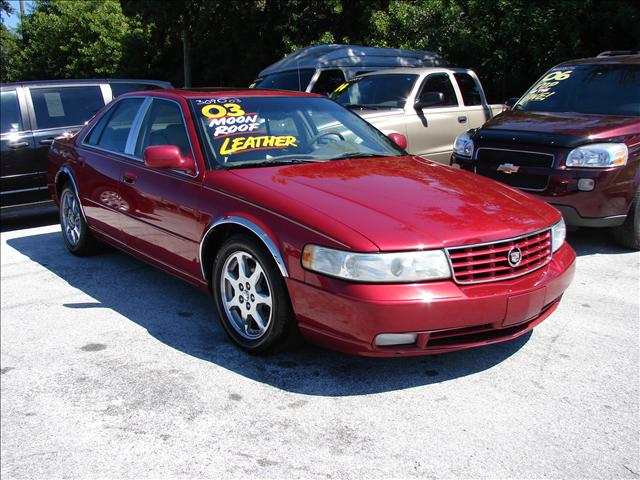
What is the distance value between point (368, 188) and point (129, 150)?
2.15 metres

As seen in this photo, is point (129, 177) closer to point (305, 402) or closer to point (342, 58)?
point (305, 402)

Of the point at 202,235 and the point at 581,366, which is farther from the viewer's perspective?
the point at 202,235

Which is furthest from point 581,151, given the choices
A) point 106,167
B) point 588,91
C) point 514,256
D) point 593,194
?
point 106,167

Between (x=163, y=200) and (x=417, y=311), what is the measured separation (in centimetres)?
207

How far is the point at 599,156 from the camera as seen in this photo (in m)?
5.46

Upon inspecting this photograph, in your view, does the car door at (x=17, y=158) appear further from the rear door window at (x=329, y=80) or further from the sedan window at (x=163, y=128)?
the rear door window at (x=329, y=80)

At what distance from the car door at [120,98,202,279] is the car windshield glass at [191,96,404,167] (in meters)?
0.21

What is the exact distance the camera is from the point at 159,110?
15.5 ft

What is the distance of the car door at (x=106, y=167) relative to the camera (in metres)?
5.00

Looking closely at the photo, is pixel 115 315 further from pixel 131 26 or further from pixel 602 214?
pixel 131 26

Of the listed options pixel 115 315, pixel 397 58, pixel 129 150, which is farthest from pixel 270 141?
pixel 397 58

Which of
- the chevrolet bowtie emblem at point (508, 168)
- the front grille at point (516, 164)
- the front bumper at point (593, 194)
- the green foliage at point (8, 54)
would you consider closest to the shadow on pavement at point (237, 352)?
the front bumper at point (593, 194)

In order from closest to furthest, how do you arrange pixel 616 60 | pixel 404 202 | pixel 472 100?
pixel 404 202, pixel 616 60, pixel 472 100

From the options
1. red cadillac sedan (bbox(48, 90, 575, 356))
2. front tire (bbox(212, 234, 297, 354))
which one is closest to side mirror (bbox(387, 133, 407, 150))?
red cadillac sedan (bbox(48, 90, 575, 356))
